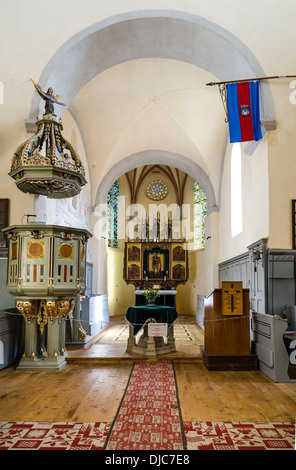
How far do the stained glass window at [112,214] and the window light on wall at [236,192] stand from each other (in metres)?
7.56

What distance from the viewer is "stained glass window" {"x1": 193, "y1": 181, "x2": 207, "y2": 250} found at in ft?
59.4

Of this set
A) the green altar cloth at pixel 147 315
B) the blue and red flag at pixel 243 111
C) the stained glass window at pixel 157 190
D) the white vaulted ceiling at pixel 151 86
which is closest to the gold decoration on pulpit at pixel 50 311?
the green altar cloth at pixel 147 315

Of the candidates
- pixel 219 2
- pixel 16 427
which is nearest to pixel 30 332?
pixel 16 427

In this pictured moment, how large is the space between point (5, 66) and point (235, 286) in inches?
245

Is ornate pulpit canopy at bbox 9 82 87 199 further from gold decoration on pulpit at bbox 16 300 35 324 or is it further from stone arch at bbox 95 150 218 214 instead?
stone arch at bbox 95 150 218 214

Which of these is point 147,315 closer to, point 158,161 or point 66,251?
point 66,251

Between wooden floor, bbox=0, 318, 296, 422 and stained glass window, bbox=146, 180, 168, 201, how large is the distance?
13.8m

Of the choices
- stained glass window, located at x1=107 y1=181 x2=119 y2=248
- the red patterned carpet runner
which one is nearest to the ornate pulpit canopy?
Answer: the red patterned carpet runner

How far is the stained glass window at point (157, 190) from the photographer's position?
66.1 ft

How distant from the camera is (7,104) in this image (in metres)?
7.71

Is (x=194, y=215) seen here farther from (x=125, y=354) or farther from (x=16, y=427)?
(x=16, y=427)

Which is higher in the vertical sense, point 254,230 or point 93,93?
point 93,93

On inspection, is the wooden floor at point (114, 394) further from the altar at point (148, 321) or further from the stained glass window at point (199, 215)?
the stained glass window at point (199, 215)

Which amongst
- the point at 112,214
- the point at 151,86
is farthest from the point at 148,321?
the point at 112,214
